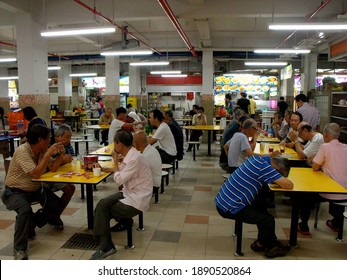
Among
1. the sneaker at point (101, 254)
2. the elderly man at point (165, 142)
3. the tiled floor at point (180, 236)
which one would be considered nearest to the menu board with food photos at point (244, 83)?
the elderly man at point (165, 142)

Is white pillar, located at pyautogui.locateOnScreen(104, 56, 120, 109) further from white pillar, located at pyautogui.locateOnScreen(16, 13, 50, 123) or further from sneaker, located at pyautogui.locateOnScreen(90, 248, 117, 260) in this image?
sneaker, located at pyautogui.locateOnScreen(90, 248, 117, 260)

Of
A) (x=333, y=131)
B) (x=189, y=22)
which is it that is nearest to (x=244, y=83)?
(x=189, y=22)

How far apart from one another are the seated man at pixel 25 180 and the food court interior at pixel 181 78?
312mm

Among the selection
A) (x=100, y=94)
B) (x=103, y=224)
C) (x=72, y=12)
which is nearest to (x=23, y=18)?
(x=72, y=12)

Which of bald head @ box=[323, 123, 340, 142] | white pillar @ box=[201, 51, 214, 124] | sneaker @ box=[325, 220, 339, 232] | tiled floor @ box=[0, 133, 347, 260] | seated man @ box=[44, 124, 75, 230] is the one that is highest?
white pillar @ box=[201, 51, 214, 124]

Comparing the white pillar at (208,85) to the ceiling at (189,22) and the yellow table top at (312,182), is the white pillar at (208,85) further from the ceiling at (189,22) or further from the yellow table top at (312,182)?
the yellow table top at (312,182)

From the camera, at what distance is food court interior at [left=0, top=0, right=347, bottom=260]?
4125 mm

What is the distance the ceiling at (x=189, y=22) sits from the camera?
26.6 ft

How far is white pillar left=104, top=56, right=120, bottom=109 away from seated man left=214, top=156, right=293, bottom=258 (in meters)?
11.5

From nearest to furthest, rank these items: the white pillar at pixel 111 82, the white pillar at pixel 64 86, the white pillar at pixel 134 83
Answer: the white pillar at pixel 111 82, the white pillar at pixel 134 83, the white pillar at pixel 64 86

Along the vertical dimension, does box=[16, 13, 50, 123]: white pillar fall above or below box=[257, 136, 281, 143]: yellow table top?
above

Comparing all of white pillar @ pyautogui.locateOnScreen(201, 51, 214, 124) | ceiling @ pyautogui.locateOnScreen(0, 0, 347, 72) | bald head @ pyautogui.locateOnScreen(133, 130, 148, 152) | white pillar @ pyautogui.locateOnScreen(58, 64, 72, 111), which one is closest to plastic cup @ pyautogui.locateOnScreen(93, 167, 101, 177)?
bald head @ pyautogui.locateOnScreen(133, 130, 148, 152)

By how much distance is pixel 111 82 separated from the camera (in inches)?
570

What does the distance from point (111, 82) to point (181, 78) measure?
5.36m
